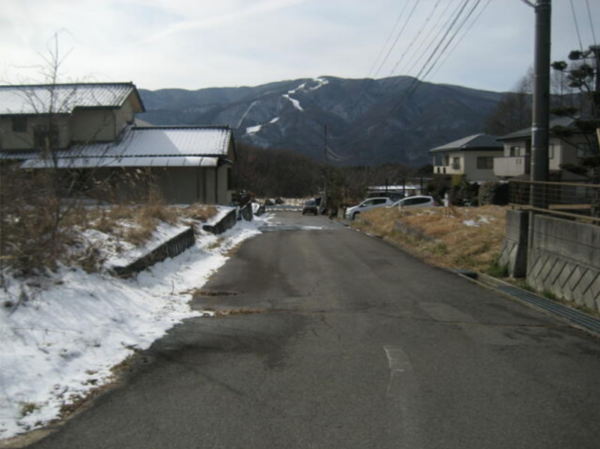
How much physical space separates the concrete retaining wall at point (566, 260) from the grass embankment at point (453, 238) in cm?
136

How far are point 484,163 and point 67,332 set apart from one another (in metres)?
56.4

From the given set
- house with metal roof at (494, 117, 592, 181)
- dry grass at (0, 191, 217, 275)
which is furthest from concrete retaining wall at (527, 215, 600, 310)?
house with metal roof at (494, 117, 592, 181)

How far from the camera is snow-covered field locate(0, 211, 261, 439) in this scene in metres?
4.27

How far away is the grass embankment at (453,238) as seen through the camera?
40.9 feet

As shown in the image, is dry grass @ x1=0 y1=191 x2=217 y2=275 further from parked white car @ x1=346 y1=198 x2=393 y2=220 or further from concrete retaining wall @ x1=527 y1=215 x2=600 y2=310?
parked white car @ x1=346 y1=198 x2=393 y2=220

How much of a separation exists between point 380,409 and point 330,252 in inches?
444

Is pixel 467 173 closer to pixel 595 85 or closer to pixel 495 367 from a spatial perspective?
pixel 595 85

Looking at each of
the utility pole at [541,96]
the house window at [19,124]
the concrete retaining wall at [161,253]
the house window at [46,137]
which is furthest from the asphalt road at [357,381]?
the house window at [19,124]

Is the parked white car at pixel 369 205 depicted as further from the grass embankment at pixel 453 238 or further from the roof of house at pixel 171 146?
the grass embankment at pixel 453 238

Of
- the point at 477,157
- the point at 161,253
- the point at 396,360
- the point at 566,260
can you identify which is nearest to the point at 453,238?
the point at 566,260

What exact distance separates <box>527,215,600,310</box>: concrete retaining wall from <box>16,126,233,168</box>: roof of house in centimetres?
2153

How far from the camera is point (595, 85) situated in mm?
22672

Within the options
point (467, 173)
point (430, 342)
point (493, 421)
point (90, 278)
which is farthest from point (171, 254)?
point (467, 173)

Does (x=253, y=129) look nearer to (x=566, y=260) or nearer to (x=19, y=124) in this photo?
(x=19, y=124)
